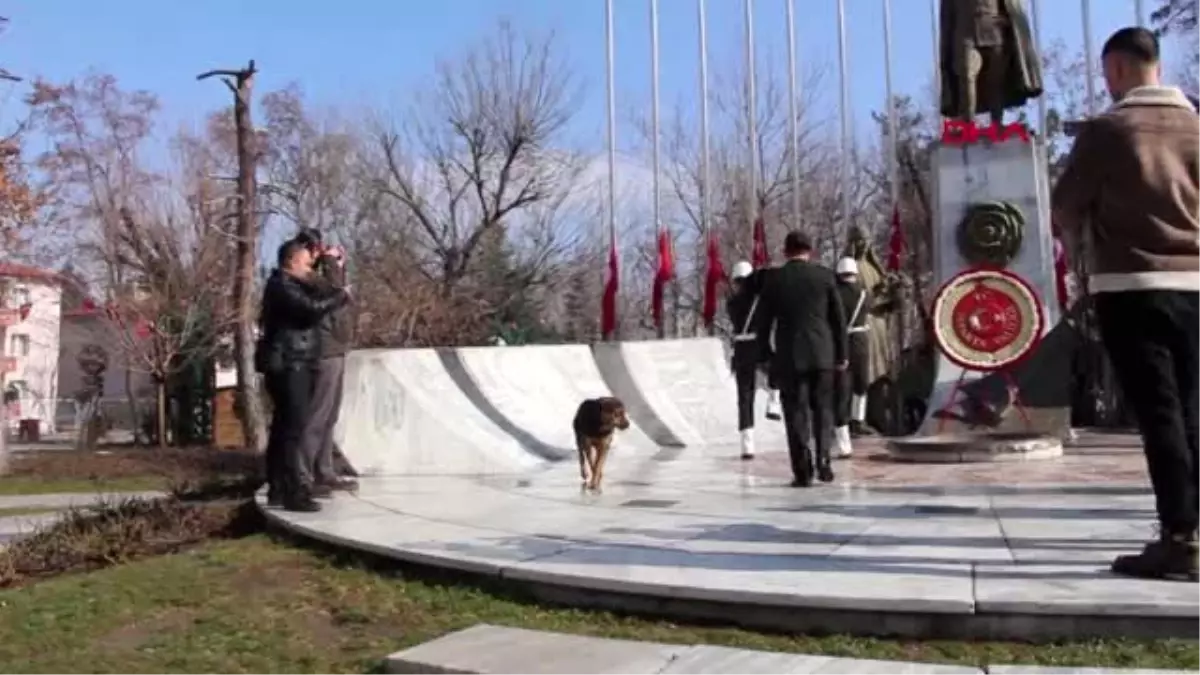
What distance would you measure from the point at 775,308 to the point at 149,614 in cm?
464

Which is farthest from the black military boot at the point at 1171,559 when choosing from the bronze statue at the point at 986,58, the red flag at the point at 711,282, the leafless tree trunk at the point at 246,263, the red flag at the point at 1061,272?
the leafless tree trunk at the point at 246,263

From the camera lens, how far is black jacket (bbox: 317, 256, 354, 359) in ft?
27.5

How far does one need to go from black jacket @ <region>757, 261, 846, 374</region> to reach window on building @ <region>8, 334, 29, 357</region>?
70.3 m

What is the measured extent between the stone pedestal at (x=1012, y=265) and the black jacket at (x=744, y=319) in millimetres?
1959

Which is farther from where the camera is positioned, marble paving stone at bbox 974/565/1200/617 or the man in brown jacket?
the man in brown jacket

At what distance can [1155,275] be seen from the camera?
187 inches

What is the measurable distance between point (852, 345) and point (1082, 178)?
7.38 meters

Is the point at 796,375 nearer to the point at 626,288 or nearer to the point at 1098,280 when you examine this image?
the point at 1098,280

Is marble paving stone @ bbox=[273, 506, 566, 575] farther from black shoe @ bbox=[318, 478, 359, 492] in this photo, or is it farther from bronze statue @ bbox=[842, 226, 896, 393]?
bronze statue @ bbox=[842, 226, 896, 393]

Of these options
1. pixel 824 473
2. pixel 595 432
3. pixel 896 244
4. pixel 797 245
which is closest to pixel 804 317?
pixel 797 245

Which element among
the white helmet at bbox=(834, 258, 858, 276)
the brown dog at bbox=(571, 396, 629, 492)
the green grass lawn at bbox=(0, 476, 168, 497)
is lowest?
the green grass lawn at bbox=(0, 476, 168, 497)

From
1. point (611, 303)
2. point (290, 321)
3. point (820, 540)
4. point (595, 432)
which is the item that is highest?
point (611, 303)

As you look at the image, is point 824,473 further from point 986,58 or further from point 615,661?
point 986,58

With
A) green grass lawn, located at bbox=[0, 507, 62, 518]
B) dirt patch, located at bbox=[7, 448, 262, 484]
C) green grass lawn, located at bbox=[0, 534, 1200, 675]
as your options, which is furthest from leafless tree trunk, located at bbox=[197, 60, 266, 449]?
green grass lawn, located at bbox=[0, 534, 1200, 675]
